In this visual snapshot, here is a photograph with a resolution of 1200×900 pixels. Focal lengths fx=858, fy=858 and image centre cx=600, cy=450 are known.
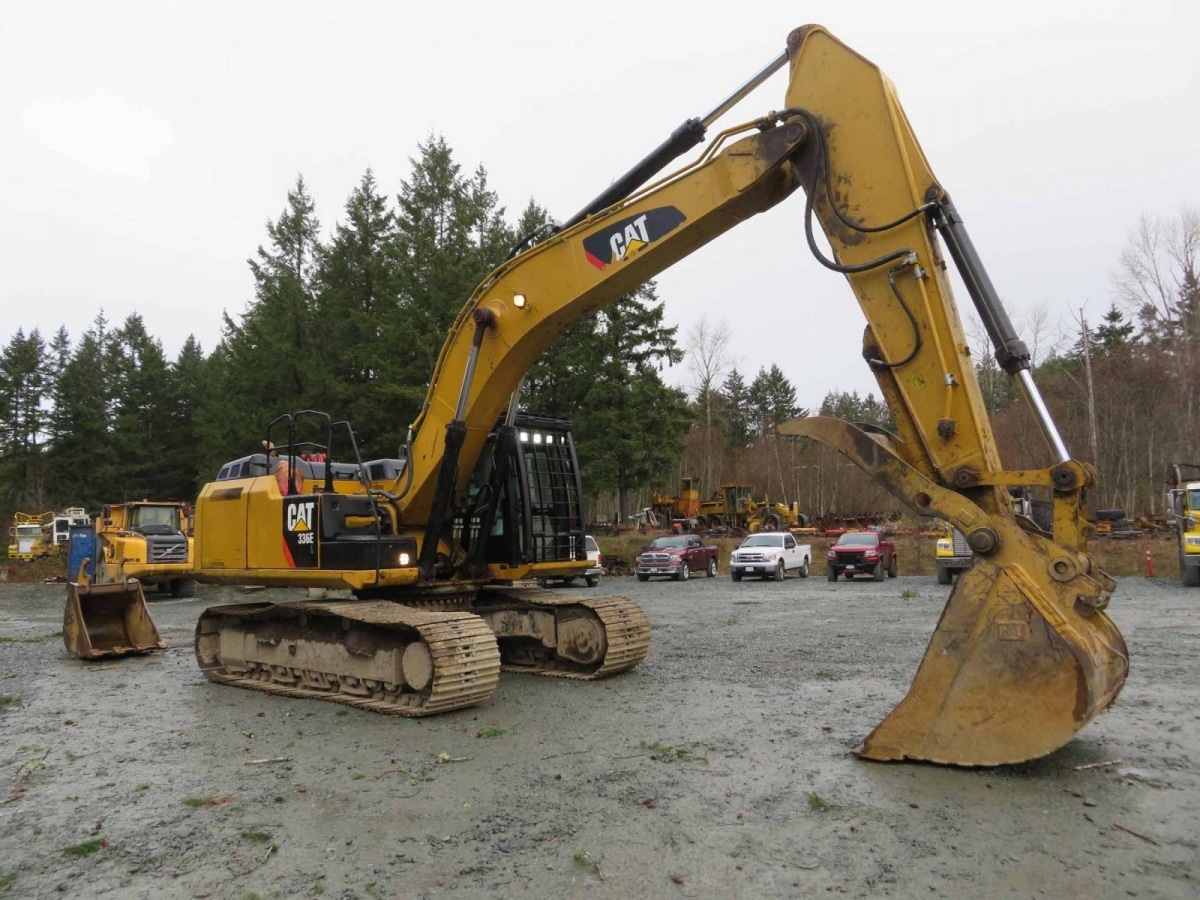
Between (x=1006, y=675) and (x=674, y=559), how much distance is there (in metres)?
23.9

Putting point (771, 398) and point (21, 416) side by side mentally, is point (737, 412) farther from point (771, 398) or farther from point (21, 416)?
point (21, 416)

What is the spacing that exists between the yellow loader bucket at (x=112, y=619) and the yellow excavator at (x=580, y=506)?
314 centimetres

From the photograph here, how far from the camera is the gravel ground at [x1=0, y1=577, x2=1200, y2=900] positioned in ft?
13.5

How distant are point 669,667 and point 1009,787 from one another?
532 cm

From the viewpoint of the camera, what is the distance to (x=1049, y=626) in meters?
5.01

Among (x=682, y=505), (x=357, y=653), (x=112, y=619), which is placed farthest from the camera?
(x=682, y=505)

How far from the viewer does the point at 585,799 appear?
5285mm

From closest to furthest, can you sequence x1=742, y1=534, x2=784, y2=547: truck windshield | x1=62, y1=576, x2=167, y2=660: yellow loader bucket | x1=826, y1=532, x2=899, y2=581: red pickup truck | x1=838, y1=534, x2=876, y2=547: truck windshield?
x1=62, y1=576, x2=167, y2=660: yellow loader bucket, x1=826, y1=532, x2=899, y2=581: red pickup truck, x1=838, y1=534, x2=876, y2=547: truck windshield, x1=742, y1=534, x2=784, y2=547: truck windshield

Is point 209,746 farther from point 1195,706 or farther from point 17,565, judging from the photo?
point 17,565

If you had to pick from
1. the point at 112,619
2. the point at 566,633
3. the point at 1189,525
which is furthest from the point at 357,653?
the point at 1189,525

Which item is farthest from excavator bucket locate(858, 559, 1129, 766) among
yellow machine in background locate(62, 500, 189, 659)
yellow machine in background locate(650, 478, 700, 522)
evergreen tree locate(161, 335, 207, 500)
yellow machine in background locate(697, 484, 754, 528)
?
evergreen tree locate(161, 335, 207, 500)

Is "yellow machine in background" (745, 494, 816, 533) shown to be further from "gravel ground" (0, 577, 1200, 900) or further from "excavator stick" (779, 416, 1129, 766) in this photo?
"excavator stick" (779, 416, 1129, 766)

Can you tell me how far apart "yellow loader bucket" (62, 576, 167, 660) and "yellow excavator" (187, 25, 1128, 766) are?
3.14 m

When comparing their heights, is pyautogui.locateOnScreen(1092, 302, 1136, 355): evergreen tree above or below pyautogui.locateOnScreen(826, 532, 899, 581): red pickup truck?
above
